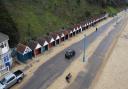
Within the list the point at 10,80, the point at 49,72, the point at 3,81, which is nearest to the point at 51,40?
the point at 49,72

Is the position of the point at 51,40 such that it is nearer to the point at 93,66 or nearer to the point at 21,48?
the point at 21,48

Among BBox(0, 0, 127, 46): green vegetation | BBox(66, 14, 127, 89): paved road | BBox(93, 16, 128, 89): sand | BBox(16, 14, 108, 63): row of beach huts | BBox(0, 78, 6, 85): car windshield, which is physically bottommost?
BBox(93, 16, 128, 89): sand

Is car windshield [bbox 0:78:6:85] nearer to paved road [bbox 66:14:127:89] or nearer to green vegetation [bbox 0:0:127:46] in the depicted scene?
paved road [bbox 66:14:127:89]

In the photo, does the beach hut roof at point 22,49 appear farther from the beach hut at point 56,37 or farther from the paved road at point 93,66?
→ the paved road at point 93,66

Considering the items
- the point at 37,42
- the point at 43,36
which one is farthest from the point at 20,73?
the point at 43,36

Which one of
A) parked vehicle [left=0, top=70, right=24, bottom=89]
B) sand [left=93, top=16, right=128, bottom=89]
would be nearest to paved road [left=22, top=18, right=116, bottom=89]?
parked vehicle [left=0, top=70, right=24, bottom=89]

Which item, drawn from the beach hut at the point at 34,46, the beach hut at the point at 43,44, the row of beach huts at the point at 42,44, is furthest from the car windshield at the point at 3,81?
the beach hut at the point at 43,44

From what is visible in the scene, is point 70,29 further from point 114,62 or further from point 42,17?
point 114,62
